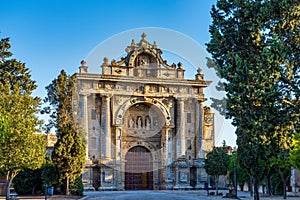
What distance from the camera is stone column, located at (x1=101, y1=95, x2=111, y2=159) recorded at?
41.3 m

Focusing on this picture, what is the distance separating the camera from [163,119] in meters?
43.9

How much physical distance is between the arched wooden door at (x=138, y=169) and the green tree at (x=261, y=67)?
23.1m

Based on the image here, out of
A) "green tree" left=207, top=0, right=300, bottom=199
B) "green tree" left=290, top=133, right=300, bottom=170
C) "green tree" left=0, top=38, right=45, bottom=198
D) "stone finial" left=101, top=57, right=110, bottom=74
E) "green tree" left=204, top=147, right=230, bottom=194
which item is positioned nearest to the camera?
"green tree" left=207, top=0, right=300, bottom=199

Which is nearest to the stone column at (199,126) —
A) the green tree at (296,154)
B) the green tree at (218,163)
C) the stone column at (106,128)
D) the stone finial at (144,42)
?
the stone finial at (144,42)

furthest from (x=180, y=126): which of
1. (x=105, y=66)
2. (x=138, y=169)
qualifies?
(x=105, y=66)

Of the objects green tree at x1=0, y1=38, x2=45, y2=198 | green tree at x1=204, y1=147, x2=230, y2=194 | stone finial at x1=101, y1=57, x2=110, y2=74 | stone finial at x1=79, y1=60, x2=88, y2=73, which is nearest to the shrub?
green tree at x1=0, y1=38, x2=45, y2=198

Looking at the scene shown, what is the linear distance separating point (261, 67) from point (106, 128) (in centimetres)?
2427

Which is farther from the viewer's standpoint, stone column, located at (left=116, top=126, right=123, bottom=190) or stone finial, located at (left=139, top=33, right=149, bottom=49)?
stone finial, located at (left=139, top=33, right=149, bottom=49)

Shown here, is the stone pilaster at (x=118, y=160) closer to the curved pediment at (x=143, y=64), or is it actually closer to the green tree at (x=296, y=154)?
the curved pediment at (x=143, y=64)

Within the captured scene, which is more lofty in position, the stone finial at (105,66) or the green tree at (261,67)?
the stone finial at (105,66)

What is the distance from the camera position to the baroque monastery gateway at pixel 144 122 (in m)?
41.7

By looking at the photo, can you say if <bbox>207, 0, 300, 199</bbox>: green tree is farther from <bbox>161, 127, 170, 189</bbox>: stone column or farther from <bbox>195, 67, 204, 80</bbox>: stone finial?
<bbox>195, 67, 204, 80</bbox>: stone finial

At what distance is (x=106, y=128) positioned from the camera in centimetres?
4178

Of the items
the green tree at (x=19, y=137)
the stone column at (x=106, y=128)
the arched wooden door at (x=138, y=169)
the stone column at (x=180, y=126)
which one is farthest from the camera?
the stone column at (x=180, y=126)
